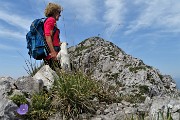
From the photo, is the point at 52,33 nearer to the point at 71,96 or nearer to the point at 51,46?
the point at 51,46

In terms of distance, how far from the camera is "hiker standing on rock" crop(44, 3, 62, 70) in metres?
8.38

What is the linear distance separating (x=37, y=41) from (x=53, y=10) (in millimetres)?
822

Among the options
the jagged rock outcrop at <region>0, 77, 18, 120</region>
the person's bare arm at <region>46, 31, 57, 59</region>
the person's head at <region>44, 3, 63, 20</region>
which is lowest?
the jagged rock outcrop at <region>0, 77, 18, 120</region>

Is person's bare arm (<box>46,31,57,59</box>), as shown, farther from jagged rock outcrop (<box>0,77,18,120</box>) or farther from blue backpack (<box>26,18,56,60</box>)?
jagged rock outcrop (<box>0,77,18,120</box>)

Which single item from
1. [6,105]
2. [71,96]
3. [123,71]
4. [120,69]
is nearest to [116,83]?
[123,71]

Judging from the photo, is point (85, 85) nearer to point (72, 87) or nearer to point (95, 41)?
point (72, 87)

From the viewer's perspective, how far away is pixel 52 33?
8547 mm

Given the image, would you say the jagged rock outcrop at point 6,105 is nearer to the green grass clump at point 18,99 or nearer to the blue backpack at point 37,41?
the green grass clump at point 18,99

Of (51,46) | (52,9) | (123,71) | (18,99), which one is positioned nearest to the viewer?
(18,99)

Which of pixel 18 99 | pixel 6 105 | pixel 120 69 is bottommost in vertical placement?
pixel 6 105

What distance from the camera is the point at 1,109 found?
22.4ft

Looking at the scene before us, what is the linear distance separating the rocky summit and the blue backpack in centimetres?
52

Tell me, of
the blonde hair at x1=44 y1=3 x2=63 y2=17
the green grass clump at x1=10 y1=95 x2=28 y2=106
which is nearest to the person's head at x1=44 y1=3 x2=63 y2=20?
the blonde hair at x1=44 y1=3 x2=63 y2=17

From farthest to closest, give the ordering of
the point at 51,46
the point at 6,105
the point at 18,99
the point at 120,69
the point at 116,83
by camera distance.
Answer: the point at 120,69 < the point at 116,83 < the point at 51,46 < the point at 18,99 < the point at 6,105
